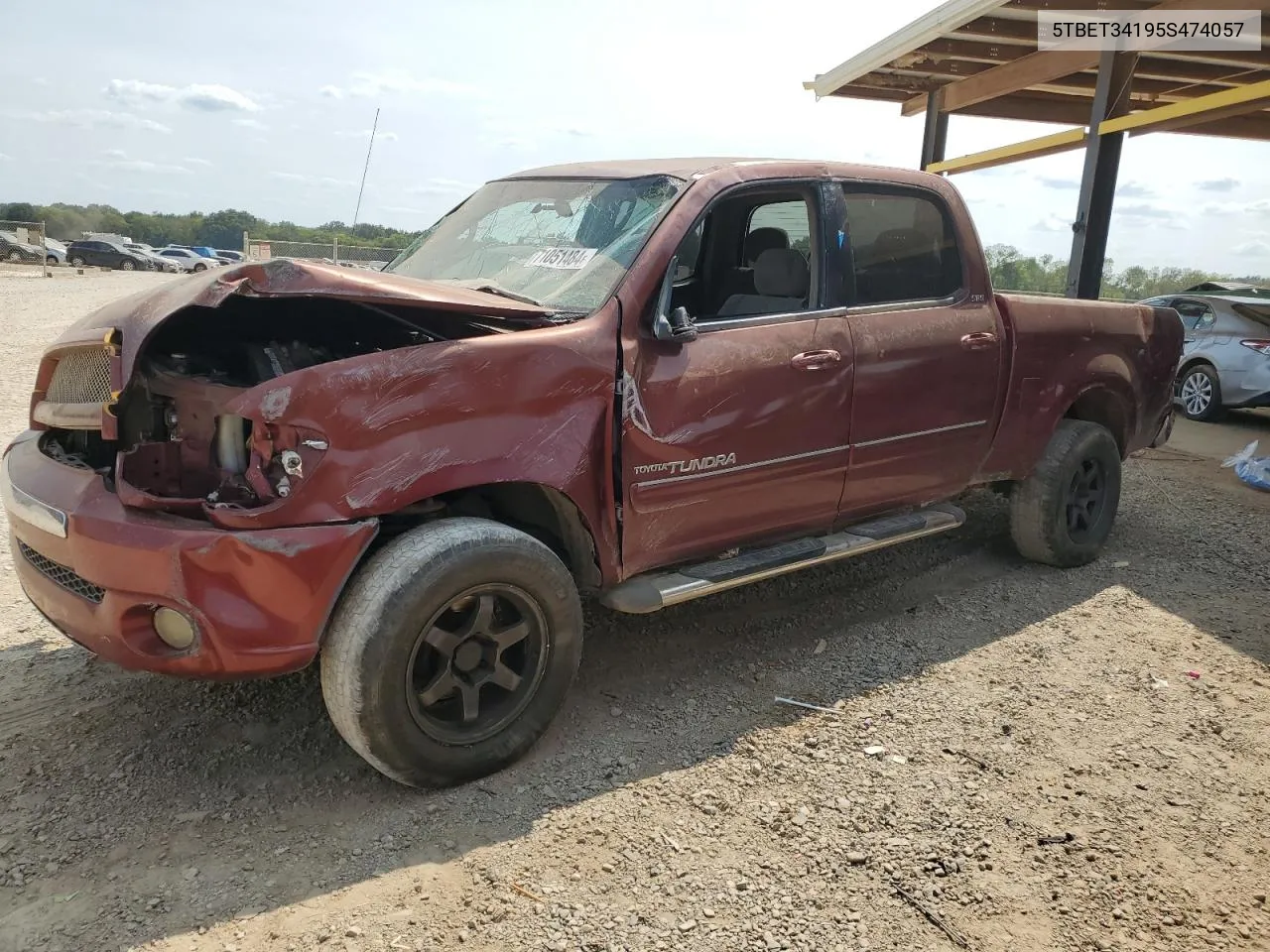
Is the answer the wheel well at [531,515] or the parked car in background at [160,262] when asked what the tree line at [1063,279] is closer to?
the wheel well at [531,515]

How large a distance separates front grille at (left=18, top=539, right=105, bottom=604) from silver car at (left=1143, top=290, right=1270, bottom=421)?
11254mm

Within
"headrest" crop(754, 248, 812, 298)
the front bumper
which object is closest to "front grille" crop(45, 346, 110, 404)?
the front bumper

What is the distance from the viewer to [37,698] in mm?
3379

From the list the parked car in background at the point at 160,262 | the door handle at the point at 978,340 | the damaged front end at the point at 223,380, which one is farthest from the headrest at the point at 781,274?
the parked car in background at the point at 160,262

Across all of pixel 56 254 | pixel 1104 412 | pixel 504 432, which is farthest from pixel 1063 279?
pixel 56 254

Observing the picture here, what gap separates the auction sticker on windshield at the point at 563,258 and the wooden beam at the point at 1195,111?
7.19 metres

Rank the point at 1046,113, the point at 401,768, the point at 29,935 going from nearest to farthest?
1. the point at 29,935
2. the point at 401,768
3. the point at 1046,113

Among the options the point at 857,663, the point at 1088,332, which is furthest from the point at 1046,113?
the point at 857,663

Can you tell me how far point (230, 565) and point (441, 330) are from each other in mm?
991

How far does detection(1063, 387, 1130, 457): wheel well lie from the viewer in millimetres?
5207

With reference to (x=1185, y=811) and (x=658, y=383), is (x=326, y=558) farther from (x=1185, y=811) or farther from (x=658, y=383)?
(x=1185, y=811)

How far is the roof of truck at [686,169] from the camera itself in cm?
372

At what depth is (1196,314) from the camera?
11.4 metres

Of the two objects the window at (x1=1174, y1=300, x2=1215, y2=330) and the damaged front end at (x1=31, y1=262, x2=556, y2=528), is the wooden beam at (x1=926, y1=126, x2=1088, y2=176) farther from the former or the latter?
the damaged front end at (x1=31, y1=262, x2=556, y2=528)
